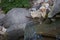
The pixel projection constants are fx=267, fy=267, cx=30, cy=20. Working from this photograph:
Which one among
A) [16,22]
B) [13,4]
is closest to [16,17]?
[16,22]

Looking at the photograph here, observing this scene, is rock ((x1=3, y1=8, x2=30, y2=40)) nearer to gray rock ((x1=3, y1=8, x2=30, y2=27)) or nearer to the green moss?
gray rock ((x1=3, y1=8, x2=30, y2=27))

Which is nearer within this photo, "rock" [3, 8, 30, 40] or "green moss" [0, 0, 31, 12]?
"rock" [3, 8, 30, 40]

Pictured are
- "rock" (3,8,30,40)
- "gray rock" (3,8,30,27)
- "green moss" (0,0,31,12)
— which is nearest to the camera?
"rock" (3,8,30,40)

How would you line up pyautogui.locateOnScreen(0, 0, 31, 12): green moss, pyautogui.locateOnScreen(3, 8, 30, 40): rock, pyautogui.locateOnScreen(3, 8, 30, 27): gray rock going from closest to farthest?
pyautogui.locateOnScreen(3, 8, 30, 40): rock
pyautogui.locateOnScreen(3, 8, 30, 27): gray rock
pyautogui.locateOnScreen(0, 0, 31, 12): green moss

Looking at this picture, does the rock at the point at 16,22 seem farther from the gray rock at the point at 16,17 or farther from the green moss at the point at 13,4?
the green moss at the point at 13,4

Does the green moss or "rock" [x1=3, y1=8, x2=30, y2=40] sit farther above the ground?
the green moss

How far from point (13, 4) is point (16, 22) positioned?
51.7 inches

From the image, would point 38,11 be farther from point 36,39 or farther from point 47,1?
point 36,39

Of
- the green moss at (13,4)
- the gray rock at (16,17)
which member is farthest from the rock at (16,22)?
the green moss at (13,4)

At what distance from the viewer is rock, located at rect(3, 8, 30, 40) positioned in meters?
6.49

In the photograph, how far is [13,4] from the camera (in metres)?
8.05

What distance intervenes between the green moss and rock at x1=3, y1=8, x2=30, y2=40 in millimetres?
467

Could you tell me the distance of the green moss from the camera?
25.7 ft

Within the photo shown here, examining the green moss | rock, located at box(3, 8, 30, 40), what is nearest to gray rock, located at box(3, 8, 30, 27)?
rock, located at box(3, 8, 30, 40)
